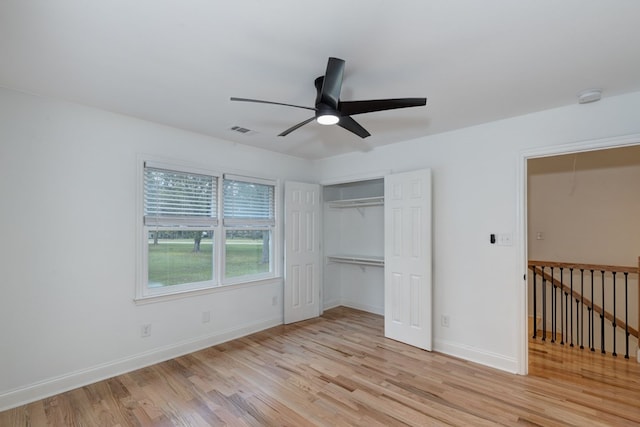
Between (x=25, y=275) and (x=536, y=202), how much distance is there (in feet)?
22.0

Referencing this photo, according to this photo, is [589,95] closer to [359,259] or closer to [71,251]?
[359,259]

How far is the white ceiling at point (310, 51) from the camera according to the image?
1608mm

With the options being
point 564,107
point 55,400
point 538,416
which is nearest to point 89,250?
point 55,400

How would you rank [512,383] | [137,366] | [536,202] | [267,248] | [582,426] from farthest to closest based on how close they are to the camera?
[536,202] < [267,248] < [137,366] < [512,383] < [582,426]

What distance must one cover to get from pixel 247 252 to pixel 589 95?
406 cm

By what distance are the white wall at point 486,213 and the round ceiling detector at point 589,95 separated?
14 centimetres

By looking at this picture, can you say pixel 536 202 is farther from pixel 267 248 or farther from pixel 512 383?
pixel 267 248

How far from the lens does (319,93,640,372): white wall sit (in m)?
2.86

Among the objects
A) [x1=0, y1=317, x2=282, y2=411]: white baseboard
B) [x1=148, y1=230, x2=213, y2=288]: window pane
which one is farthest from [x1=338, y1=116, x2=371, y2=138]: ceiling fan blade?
[x1=0, y1=317, x2=282, y2=411]: white baseboard

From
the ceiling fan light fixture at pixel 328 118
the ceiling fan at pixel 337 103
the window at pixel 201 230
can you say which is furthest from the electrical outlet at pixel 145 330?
the ceiling fan light fixture at pixel 328 118

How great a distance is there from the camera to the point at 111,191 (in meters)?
3.03

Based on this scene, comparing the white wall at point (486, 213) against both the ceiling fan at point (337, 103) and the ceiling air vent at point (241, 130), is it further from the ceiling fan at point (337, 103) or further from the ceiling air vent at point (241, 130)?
the ceiling air vent at point (241, 130)

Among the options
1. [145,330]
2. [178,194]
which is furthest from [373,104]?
[145,330]

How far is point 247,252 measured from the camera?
4316mm
